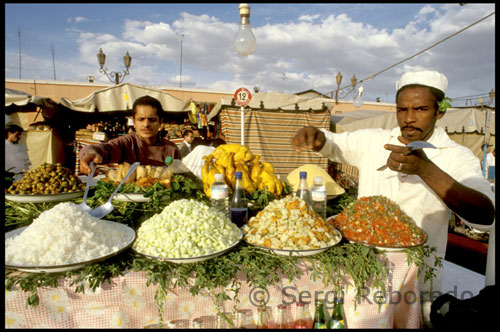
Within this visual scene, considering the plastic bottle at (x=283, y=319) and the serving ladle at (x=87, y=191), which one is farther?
the serving ladle at (x=87, y=191)

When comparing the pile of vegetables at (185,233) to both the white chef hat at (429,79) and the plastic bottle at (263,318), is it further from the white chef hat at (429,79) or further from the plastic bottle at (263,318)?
the white chef hat at (429,79)

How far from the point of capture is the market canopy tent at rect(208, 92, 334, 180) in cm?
775

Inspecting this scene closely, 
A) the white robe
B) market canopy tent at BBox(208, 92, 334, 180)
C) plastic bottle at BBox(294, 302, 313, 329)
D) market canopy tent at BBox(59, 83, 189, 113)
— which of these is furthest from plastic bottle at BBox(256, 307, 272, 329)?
market canopy tent at BBox(59, 83, 189, 113)

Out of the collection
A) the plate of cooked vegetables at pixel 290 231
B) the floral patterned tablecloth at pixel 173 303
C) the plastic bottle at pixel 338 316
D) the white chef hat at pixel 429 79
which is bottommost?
the plastic bottle at pixel 338 316

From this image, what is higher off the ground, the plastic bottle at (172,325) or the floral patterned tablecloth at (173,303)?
the floral patterned tablecloth at (173,303)

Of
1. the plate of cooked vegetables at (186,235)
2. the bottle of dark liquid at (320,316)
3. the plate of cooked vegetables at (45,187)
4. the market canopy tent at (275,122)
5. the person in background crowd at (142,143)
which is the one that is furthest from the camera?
the market canopy tent at (275,122)

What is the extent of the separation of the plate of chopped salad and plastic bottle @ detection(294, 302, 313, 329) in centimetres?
56

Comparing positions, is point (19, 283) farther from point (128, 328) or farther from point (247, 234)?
point (247, 234)

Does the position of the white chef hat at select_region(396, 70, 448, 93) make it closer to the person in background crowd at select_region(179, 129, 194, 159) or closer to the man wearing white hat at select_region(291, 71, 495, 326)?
the man wearing white hat at select_region(291, 71, 495, 326)

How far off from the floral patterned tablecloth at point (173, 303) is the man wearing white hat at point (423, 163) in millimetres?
A: 459

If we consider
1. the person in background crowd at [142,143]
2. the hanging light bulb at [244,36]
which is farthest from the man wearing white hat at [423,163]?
the hanging light bulb at [244,36]

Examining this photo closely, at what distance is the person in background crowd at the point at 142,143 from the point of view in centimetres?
318

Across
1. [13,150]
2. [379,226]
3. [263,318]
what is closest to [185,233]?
[263,318]

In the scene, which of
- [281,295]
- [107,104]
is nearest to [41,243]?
[281,295]
